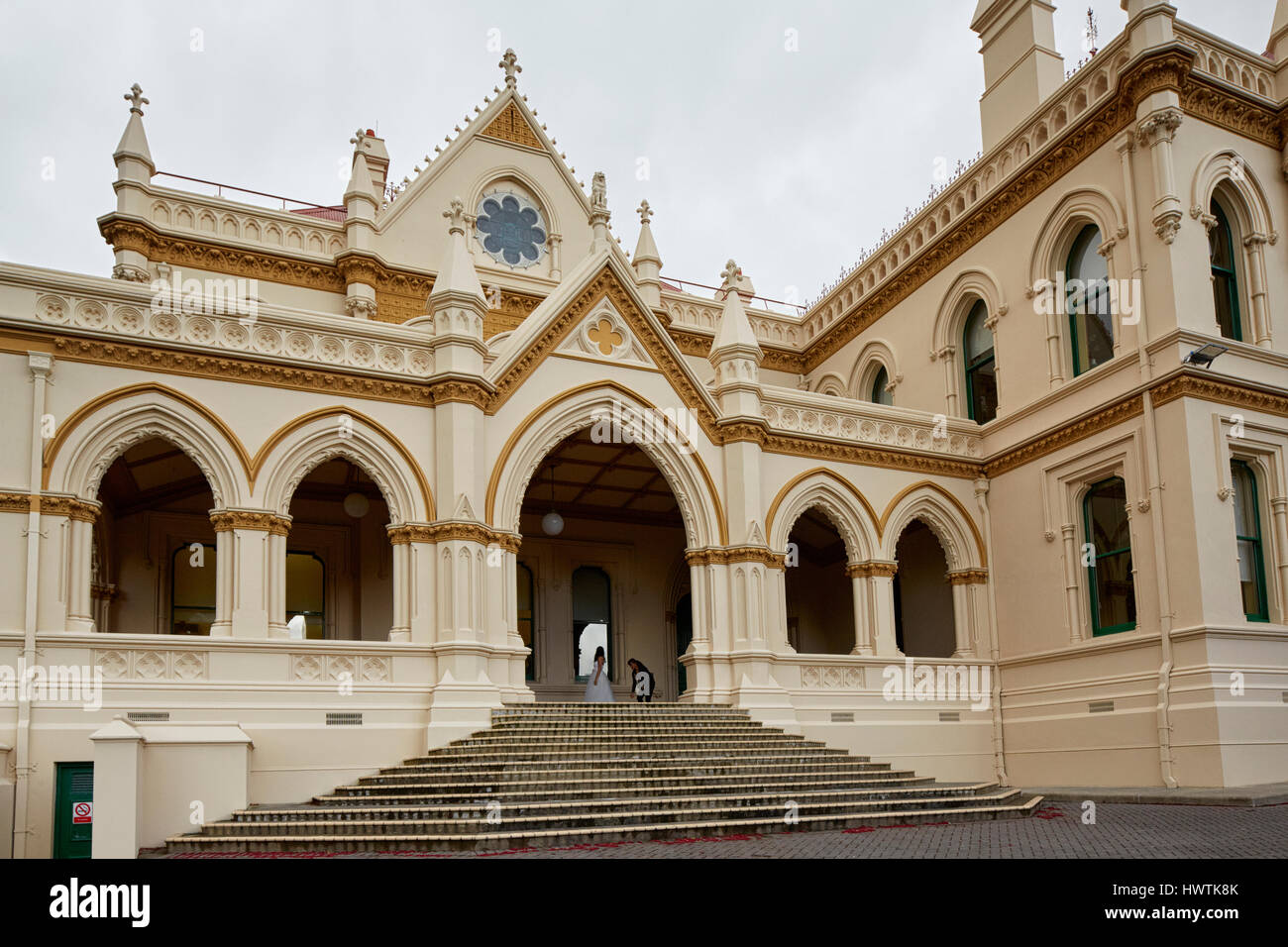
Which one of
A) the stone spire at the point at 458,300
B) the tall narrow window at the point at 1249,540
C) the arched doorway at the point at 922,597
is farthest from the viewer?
the arched doorway at the point at 922,597

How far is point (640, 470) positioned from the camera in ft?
71.4

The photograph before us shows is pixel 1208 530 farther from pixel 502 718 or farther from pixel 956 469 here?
pixel 502 718

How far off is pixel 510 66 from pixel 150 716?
623 inches

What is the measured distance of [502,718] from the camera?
15.7 meters

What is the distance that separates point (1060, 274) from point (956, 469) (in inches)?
155

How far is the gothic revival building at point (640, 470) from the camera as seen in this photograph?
14641 mm

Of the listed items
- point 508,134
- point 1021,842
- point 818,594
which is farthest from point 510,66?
point 1021,842

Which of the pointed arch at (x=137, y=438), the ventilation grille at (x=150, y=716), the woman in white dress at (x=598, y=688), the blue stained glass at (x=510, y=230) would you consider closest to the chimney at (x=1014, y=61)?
the blue stained glass at (x=510, y=230)

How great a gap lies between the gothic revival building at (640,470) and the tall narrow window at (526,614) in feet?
0.21

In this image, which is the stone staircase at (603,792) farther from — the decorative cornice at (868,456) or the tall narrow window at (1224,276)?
the tall narrow window at (1224,276)

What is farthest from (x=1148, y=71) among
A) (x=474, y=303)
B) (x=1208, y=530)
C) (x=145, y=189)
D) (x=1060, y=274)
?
(x=145, y=189)

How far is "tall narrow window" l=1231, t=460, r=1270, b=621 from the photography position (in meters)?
17.3

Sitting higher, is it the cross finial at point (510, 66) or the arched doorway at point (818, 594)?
the cross finial at point (510, 66)

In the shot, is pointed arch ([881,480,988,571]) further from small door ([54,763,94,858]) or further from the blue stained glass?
small door ([54,763,94,858])
